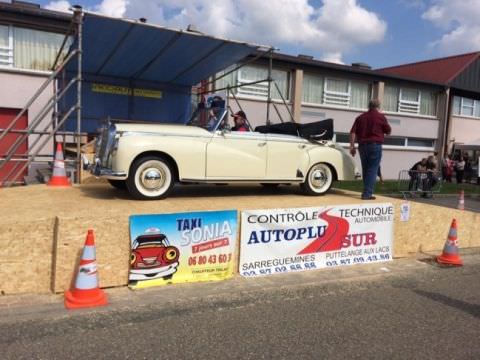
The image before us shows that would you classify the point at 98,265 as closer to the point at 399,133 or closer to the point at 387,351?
the point at 387,351

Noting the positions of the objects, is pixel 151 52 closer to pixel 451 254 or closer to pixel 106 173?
pixel 106 173

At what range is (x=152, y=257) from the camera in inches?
204

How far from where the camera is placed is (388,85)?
77.8ft

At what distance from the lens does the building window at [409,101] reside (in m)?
23.9

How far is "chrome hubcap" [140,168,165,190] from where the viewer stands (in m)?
6.35

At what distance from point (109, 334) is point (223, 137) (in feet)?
12.2

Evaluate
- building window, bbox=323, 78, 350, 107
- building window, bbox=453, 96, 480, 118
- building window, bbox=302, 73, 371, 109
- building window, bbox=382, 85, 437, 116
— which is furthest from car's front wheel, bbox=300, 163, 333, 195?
building window, bbox=453, 96, 480, 118

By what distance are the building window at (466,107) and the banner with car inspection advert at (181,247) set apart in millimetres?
25418

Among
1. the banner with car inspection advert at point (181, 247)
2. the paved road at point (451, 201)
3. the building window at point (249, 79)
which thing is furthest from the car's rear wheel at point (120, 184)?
the building window at point (249, 79)

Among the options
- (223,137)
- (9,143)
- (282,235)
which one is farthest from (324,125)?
(9,143)

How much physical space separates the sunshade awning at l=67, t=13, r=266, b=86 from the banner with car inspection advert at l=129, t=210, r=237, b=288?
426 cm

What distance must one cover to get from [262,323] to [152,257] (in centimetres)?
156

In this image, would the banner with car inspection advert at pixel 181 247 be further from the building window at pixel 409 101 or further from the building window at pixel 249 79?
the building window at pixel 409 101

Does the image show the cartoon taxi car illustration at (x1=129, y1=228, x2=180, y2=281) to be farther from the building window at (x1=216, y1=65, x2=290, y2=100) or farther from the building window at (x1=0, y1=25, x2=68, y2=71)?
the building window at (x1=216, y1=65, x2=290, y2=100)
